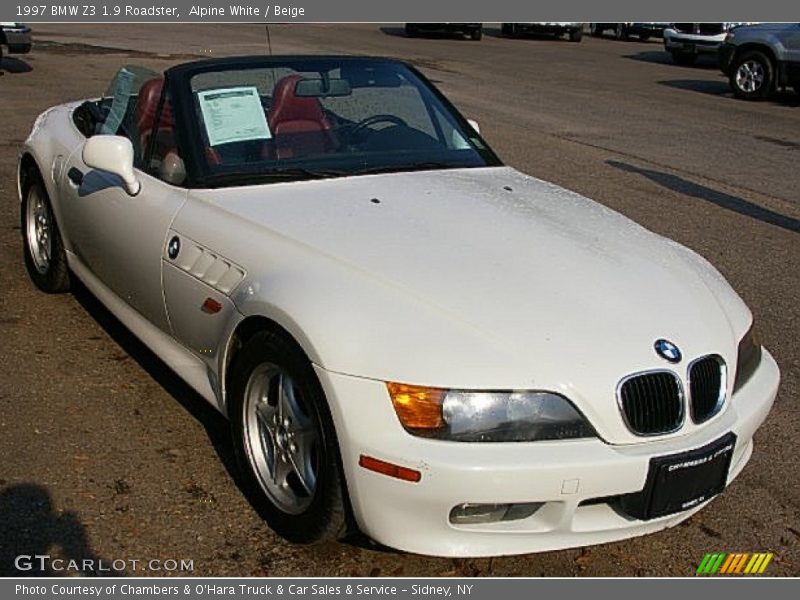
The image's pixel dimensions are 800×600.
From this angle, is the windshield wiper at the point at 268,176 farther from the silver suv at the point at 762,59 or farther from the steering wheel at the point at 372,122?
the silver suv at the point at 762,59

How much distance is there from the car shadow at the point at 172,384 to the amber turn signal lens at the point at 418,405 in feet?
3.36

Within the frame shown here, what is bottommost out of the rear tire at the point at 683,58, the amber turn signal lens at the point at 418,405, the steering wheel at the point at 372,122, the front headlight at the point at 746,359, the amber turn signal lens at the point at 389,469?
the rear tire at the point at 683,58

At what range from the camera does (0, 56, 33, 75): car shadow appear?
16217 millimetres

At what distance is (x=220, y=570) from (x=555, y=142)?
9291 mm

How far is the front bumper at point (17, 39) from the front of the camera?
1595cm

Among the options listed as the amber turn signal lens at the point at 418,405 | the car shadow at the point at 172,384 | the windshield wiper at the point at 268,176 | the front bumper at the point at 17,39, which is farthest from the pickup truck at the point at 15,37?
the amber turn signal lens at the point at 418,405

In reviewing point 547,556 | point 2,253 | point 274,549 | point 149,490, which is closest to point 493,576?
point 547,556

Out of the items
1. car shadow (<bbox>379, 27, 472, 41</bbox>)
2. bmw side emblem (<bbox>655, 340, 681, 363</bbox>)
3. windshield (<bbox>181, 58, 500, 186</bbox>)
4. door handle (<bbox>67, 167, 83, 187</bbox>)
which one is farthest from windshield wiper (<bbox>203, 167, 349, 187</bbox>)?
car shadow (<bbox>379, 27, 472, 41</bbox>)

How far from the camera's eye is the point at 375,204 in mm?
3850

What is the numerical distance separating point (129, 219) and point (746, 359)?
2.51 meters

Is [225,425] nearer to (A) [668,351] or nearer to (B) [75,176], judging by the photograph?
(B) [75,176]

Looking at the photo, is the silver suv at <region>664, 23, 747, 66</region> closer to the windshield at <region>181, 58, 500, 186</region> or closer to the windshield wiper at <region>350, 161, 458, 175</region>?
the windshield at <region>181, 58, 500, 186</region>

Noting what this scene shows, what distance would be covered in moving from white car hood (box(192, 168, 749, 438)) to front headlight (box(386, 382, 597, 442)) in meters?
0.03

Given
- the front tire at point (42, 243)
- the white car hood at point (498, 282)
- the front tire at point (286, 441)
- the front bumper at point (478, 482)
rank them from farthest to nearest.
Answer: the front tire at point (42, 243)
the front tire at point (286, 441)
the white car hood at point (498, 282)
the front bumper at point (478, 482)
